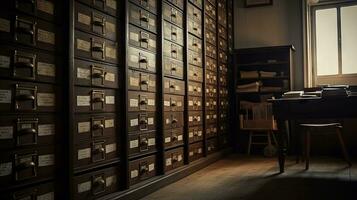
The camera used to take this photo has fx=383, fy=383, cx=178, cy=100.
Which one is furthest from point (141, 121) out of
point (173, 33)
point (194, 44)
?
point (194, 44)

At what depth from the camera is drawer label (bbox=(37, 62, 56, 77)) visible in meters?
1.92

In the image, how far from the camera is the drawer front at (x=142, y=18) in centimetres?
288

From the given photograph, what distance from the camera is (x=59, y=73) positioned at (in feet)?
6.81

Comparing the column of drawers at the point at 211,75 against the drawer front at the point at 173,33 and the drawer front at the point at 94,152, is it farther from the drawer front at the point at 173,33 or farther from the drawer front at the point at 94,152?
the drawer front at the point at 94,152

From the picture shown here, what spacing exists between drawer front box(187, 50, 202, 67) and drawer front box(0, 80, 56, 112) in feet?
6.99

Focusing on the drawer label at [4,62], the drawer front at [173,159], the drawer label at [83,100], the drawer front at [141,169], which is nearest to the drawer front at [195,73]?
the drawer front at [173,159]

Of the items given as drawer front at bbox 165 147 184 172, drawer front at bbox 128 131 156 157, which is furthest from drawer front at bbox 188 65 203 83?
drawer front at bbox 128 131 156 157

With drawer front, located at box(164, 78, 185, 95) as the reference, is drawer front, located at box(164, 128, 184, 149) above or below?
below

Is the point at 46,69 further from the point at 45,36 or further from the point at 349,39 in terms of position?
the point at 349,39

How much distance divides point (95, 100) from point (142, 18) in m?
0.94

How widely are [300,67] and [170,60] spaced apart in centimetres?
276

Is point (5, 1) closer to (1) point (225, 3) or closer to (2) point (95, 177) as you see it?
(2) point (95, 177)

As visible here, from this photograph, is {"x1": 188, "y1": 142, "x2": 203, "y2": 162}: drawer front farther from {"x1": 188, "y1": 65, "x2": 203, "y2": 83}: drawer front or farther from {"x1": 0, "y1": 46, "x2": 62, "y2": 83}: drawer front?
{"x1": 0, "y1": 46, "x2": 62, "y2": 83}: drawer front

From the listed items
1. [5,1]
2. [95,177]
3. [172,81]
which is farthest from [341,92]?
[5,1]
